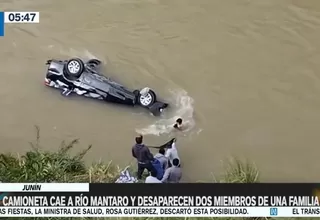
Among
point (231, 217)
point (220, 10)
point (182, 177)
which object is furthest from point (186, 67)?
point (231, 217)

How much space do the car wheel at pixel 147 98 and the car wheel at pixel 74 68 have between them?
0.68 metres

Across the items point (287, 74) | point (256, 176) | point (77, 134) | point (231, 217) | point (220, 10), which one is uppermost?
point (220, 10)

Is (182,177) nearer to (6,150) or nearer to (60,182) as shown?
(60,182)

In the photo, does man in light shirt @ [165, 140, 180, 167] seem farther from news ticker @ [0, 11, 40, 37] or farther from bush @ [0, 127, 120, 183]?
news ticker @ [0, 11, 40, 37]

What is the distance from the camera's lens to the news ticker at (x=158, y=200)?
6.30 metres

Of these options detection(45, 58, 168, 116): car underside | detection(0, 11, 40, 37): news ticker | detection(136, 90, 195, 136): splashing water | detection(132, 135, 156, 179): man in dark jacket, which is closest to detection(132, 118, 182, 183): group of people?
detection(132, 135, 156, 179): man in dark jacket

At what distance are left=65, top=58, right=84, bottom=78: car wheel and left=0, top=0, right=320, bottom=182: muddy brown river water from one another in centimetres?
9

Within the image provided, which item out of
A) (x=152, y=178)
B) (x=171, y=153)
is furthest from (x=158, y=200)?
(x=171, y=153)

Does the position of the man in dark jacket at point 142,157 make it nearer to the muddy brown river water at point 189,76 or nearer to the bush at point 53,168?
the muddy brown river water at point 189,76

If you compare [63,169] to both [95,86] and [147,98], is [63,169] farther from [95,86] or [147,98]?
[147,98]

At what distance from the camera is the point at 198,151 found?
6.46 m

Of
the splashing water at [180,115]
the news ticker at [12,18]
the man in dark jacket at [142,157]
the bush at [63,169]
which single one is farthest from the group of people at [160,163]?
the news ticker at [12,18]

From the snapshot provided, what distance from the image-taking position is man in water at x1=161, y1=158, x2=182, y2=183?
6402 millimetres

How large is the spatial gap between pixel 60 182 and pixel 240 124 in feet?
6.27
